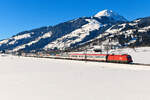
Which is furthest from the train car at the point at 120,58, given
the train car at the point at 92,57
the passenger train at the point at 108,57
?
the train car at the point at 92,57

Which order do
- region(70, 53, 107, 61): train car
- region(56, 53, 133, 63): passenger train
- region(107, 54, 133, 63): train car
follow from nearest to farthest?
region(107, 54, 133, 63): train car, region(56, 53, 133, 63): passenger train, region(70, 53, 107, 61): train car

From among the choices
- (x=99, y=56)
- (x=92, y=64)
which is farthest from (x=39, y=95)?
(x=99, y=56)

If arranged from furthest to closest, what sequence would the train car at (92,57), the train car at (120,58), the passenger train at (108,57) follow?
the train car at (92,57) < the passenger train at (108,57) < the train car at (120,58)

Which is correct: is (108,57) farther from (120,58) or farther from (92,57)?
(92,57)

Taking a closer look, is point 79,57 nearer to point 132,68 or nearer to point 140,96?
point 132,68

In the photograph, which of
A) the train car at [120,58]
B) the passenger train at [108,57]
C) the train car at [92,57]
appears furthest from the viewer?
the train car at [92,57]

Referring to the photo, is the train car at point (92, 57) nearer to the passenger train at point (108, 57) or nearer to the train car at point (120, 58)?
the passenger train at point (108, 57)

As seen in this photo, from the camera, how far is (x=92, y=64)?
61000 millimetres

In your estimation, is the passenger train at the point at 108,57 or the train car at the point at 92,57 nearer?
the passenger train at the point at 108,57

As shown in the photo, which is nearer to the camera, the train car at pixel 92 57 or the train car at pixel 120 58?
the train car at pixel 120 58

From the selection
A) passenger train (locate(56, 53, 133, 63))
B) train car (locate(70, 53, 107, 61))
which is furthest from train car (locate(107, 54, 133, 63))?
train car (locate(70, 53, 107, 61))

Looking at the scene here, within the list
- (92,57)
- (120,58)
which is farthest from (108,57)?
(92,57)

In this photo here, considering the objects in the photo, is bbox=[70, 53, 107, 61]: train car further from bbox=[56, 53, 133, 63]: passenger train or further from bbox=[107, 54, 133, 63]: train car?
bbox=[107, 54, 133, 63]: train car

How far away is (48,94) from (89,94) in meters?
4.45
